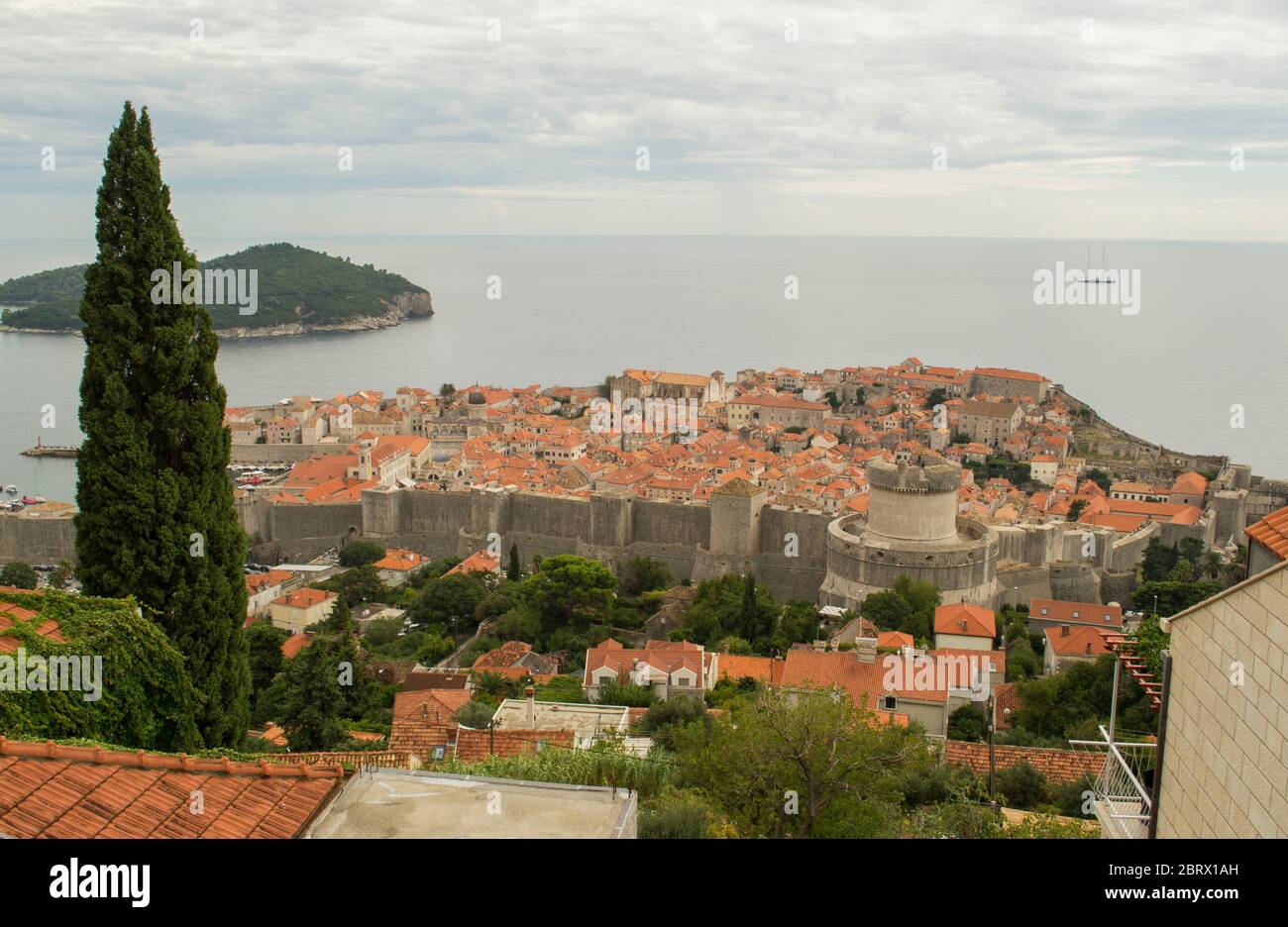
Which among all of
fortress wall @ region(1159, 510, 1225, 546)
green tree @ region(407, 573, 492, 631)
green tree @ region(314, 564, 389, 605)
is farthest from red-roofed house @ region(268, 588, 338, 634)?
fortress wall @ region(1159, 510, 1225, 546)

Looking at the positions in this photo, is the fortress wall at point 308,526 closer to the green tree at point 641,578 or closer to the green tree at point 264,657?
the green tree at point 641,578

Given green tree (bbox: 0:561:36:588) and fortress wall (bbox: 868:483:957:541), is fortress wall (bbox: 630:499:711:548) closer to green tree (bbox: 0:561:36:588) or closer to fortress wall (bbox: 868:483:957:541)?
fortress wall (bbox: 868:483:957:541)

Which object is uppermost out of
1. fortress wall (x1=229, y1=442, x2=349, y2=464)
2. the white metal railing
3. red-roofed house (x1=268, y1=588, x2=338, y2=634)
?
the white metal railing

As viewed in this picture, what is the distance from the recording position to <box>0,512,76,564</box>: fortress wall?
22.3 metres

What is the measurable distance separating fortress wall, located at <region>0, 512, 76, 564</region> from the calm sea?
329 inches

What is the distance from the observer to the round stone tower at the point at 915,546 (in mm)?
16125

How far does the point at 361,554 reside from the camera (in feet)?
68.4

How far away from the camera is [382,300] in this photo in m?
74.5

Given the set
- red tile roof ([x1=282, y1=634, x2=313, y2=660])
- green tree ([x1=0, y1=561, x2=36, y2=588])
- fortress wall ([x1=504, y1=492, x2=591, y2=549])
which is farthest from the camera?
fortress wall ([x1=504, y1=492, x2=591, y2=549])

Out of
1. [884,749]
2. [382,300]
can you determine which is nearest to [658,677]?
[884,749]

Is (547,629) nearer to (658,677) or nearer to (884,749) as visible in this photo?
(658,677)

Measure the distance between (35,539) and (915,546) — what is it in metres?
17.1

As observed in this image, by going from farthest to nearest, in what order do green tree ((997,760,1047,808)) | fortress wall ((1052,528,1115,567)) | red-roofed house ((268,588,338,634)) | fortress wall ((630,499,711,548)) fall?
fortress wall ((630,499,711,548)) → fortress wall ((1052,528,1115,567)) → red-roofed house ((268,588,338,634)) → green tree ((997,760,1047,808))

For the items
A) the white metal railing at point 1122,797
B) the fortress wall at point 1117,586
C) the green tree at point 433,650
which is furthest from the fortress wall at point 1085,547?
the white metal railing at point 1122,797
